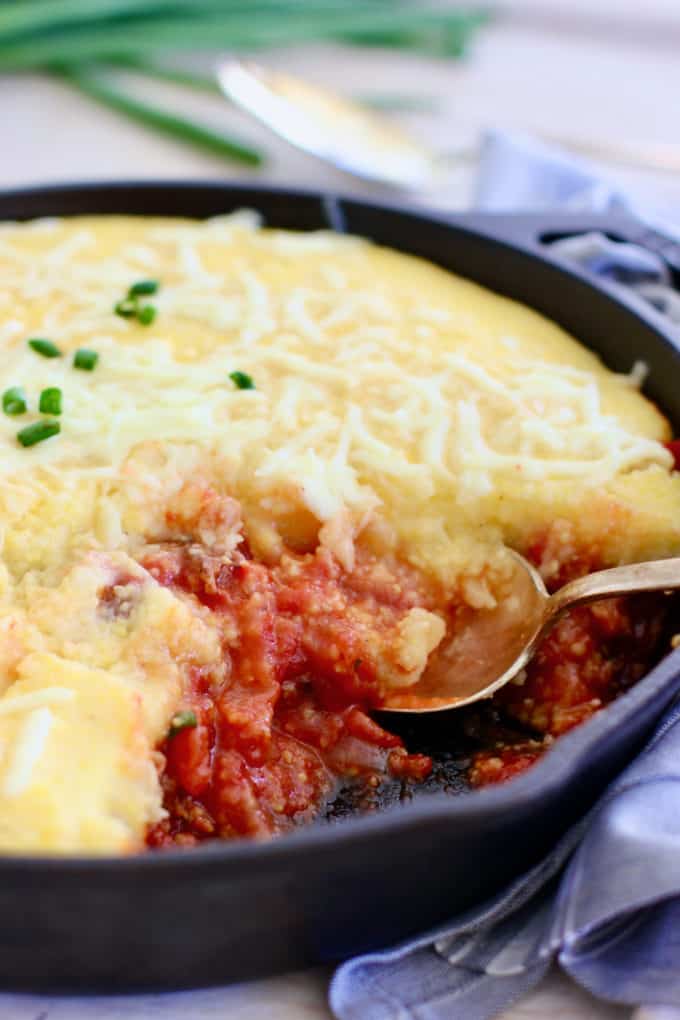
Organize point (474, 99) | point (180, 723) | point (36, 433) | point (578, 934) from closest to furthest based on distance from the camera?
1. point (578, 934)
2. point (180, 723)
3. point (36, 433)
4. point (474, 99)

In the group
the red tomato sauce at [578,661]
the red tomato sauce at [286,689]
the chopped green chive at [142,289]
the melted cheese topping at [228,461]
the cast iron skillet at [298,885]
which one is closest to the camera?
the cast iron skillet at [298,885]

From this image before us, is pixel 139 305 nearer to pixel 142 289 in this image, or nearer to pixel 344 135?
pixel 142 289

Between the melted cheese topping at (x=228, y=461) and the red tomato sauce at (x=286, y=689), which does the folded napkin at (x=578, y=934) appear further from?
the melted cheese topping at (x=228, y=461)

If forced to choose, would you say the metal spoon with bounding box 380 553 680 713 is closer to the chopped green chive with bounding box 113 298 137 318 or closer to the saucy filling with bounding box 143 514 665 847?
the saucy filling with bounding box 143 514 665 847

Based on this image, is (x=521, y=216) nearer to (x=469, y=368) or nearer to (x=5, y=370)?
(x=469, y=368)

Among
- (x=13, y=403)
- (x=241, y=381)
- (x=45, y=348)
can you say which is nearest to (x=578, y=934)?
(x=241, y=381)

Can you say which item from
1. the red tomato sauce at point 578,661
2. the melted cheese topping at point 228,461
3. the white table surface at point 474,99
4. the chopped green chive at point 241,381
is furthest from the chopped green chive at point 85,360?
the white table surface at point 474,99

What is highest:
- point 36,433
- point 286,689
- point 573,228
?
point 573,228
